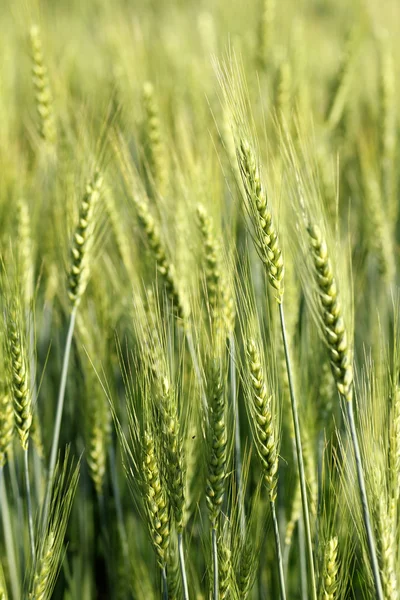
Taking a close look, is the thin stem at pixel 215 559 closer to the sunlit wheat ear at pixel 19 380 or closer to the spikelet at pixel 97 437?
the sunlit wheat ear at pixel 19 380

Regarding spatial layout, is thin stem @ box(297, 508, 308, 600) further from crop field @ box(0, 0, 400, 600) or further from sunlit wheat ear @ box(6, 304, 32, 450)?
sunlit wheat ear @ box(6, 304, 32, 450)

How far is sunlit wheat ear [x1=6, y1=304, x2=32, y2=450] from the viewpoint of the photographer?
122 cm

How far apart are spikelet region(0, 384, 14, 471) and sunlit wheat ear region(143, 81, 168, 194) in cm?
87

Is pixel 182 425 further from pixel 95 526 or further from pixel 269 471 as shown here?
pixel 95 526

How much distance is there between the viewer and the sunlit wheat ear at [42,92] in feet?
6.69

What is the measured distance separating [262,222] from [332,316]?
0.20m

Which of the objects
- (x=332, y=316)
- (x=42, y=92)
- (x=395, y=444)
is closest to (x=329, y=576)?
(x=395, y=444)

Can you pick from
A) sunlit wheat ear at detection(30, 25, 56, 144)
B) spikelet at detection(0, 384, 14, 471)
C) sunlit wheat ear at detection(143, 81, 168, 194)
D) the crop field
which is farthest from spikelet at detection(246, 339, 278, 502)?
sunlit wheat ear at detection(30, 25, 56, 144)

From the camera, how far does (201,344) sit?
1.36 m

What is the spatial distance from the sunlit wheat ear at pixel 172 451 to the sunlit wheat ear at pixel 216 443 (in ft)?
0.16

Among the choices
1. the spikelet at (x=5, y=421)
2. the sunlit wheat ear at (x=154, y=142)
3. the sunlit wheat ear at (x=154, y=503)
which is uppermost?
the sunlit wheat ear at (x=154, y=142)

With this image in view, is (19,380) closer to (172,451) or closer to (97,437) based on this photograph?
(172,451)

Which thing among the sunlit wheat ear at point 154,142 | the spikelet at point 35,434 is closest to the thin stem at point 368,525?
the spikelet at point 35,434

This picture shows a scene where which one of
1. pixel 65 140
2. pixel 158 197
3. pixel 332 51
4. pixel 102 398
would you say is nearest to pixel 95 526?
pixel 102 398
